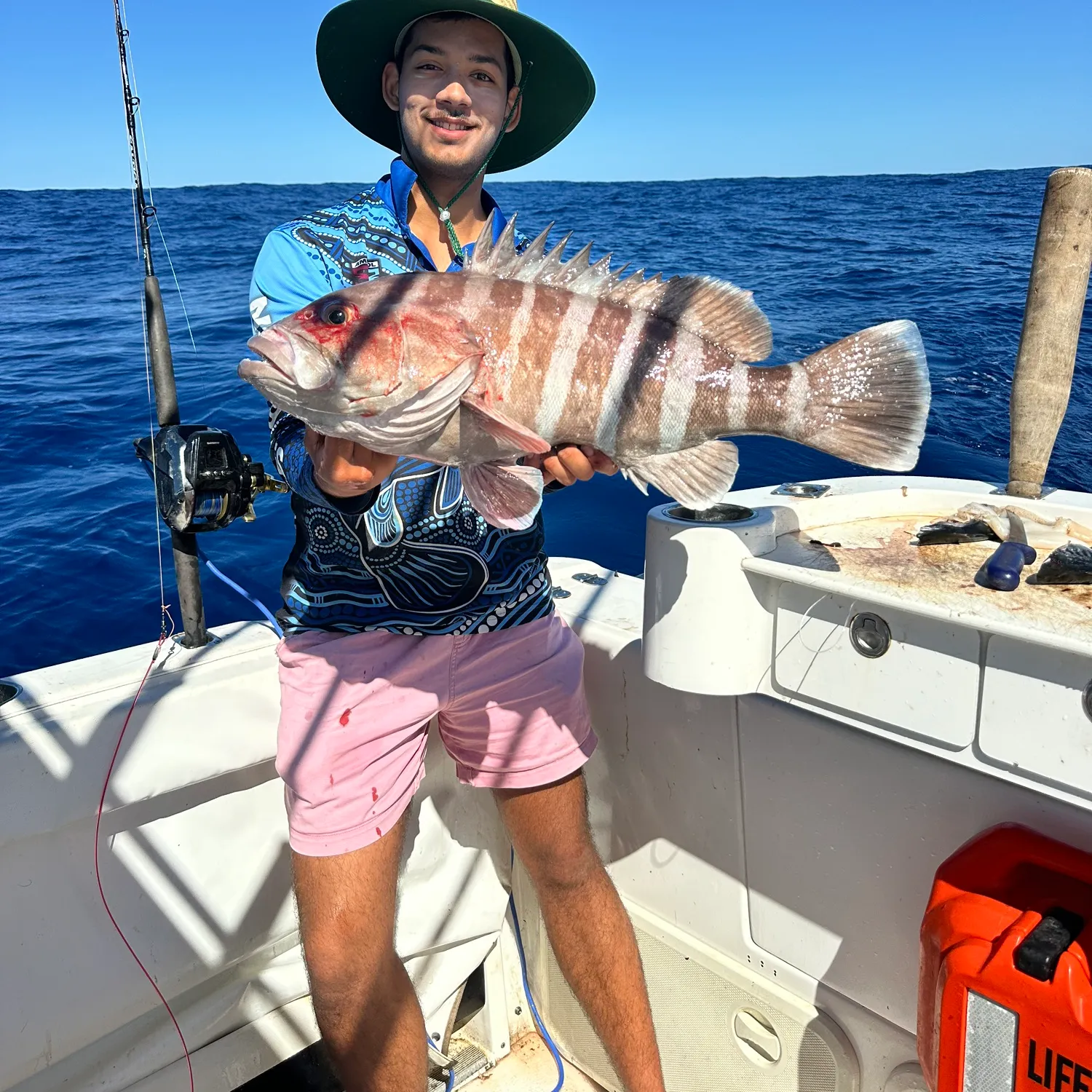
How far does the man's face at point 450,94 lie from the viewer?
6.71ft

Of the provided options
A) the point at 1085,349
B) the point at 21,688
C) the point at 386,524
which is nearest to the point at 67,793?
the point at 21,688

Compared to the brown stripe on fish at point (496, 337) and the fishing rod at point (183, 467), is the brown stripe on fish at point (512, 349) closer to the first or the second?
the brown stripe on fish at point (496, 337)

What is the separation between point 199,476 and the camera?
224cm

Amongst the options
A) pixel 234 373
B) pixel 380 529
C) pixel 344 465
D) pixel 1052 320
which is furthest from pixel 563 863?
pixel 234 373

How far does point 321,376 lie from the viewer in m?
1.58

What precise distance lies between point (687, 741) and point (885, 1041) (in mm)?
839

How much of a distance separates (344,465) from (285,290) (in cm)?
52

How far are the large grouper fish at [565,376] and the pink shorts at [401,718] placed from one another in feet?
1.92

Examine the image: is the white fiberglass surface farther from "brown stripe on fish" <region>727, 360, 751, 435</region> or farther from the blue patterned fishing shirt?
"brown stripe on fish" <region>727, 360, 751, 435</region>

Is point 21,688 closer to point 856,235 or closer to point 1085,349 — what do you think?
point 1085,349

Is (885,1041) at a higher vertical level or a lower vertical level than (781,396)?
lower

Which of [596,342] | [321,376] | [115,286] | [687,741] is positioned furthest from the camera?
[115,286]

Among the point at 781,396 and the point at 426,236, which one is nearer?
the point at 781,396

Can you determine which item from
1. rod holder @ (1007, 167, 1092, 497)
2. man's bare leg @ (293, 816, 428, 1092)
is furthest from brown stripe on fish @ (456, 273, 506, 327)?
rod holder @ (1007, 167, 1092, 497)
